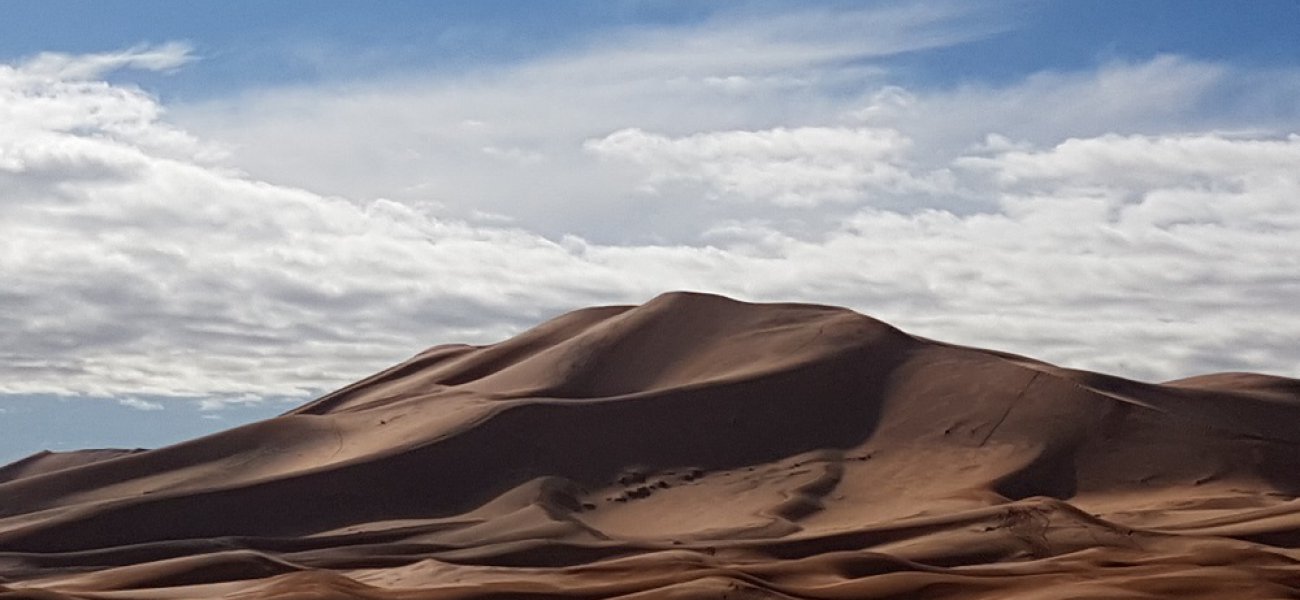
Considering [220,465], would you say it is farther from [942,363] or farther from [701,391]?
[942,363]

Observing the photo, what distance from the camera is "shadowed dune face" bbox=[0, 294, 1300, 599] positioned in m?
38.4

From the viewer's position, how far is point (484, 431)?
58.2 meters

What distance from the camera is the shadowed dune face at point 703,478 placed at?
3841cm

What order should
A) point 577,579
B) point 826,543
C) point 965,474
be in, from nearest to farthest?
point 577,579
point 826,543
point 965,474

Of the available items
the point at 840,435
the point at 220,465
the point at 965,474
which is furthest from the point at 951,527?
the point at 220,465

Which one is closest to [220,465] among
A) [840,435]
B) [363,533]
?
[363,533]

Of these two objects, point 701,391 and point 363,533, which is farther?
point 701,391

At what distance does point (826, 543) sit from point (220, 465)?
2485cm

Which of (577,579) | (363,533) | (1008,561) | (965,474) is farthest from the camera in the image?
(965,474)

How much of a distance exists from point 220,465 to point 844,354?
2152 centimetres

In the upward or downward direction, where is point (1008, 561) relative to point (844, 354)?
downward

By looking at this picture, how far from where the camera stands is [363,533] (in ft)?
161

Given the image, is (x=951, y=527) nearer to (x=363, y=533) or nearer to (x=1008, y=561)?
(x=1008, y=561)

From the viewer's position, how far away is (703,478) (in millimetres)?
55531
